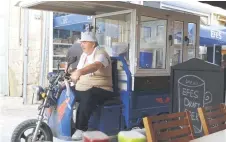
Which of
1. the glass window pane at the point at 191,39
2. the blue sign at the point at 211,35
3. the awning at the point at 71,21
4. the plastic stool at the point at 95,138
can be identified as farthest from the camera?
the blue sign at the point at 211,35

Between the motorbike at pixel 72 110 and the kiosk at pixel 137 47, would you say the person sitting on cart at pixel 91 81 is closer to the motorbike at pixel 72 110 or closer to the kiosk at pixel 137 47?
the motorbike at pixel 72 110

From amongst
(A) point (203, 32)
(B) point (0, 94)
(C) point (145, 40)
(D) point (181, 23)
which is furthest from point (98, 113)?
(B) point (0, 94)

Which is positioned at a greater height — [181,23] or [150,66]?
[181,23]

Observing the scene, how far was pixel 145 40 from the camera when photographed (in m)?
4.45

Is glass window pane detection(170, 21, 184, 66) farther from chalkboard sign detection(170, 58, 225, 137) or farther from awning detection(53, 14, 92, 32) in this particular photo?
awning detection(53, 14, 92, 32)

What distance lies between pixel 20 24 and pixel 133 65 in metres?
5.92

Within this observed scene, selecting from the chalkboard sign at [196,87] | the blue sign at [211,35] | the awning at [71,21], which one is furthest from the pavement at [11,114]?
the blue sign at [211,35]

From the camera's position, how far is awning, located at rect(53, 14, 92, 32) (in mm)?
6941

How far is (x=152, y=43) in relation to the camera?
4.57m

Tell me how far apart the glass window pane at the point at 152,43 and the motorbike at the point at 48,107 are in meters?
1.00

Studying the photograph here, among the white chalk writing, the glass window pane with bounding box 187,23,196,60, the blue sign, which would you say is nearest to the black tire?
the white chalk writing

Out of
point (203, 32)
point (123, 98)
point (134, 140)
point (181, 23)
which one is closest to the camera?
point (134, 140)

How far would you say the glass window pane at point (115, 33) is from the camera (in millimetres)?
4414

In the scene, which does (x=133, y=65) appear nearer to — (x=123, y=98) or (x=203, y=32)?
(x=123, y=98)
